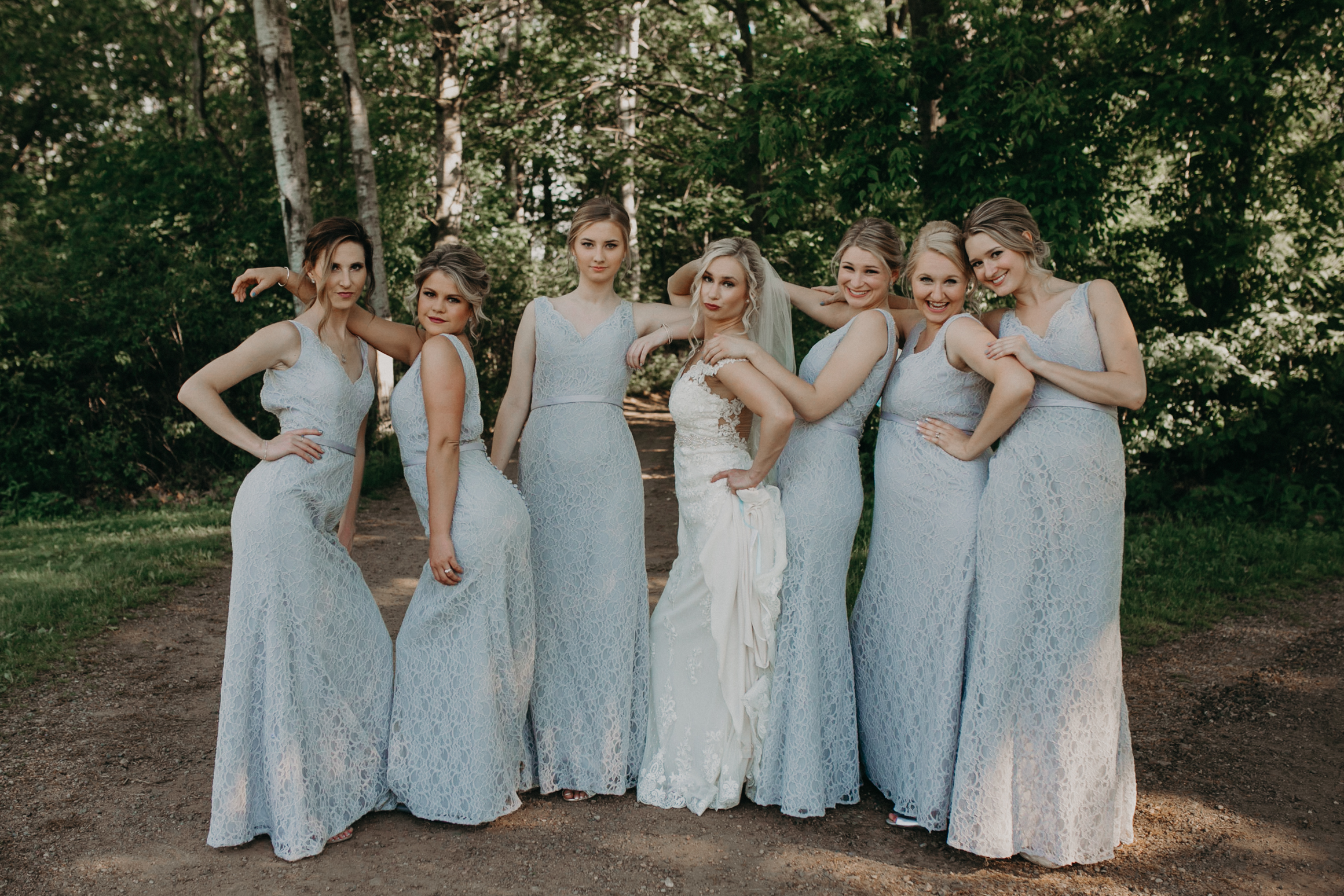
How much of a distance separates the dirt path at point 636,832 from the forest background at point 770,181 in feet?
17.5

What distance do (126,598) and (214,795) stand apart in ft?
12.6

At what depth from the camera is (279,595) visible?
11.8 ft

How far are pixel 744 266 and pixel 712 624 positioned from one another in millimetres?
1547

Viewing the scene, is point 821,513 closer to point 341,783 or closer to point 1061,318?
point 1061,318

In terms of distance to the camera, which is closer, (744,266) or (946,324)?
(946,324)

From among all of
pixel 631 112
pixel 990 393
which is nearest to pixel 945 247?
pixel 990 393

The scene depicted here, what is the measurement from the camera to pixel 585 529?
4160mm

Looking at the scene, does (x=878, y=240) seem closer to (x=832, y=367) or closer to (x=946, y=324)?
(x=946, y=324)

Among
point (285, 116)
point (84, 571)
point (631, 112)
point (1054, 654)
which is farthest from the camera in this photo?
point (631, 112)

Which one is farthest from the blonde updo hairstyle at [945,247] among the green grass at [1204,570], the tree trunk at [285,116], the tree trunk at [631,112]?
the tree trunk at [631,112]

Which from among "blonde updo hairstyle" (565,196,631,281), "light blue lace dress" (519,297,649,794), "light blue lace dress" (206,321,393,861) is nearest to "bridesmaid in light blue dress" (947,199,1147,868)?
"light blue lace dress" (519,297,649,794)

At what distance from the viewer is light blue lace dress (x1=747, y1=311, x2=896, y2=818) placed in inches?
154

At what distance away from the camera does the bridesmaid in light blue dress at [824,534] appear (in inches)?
154

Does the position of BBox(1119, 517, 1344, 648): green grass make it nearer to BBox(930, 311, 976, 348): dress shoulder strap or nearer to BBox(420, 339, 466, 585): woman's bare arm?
BBox(930, 311, 976, 348): dress shoulder strap
